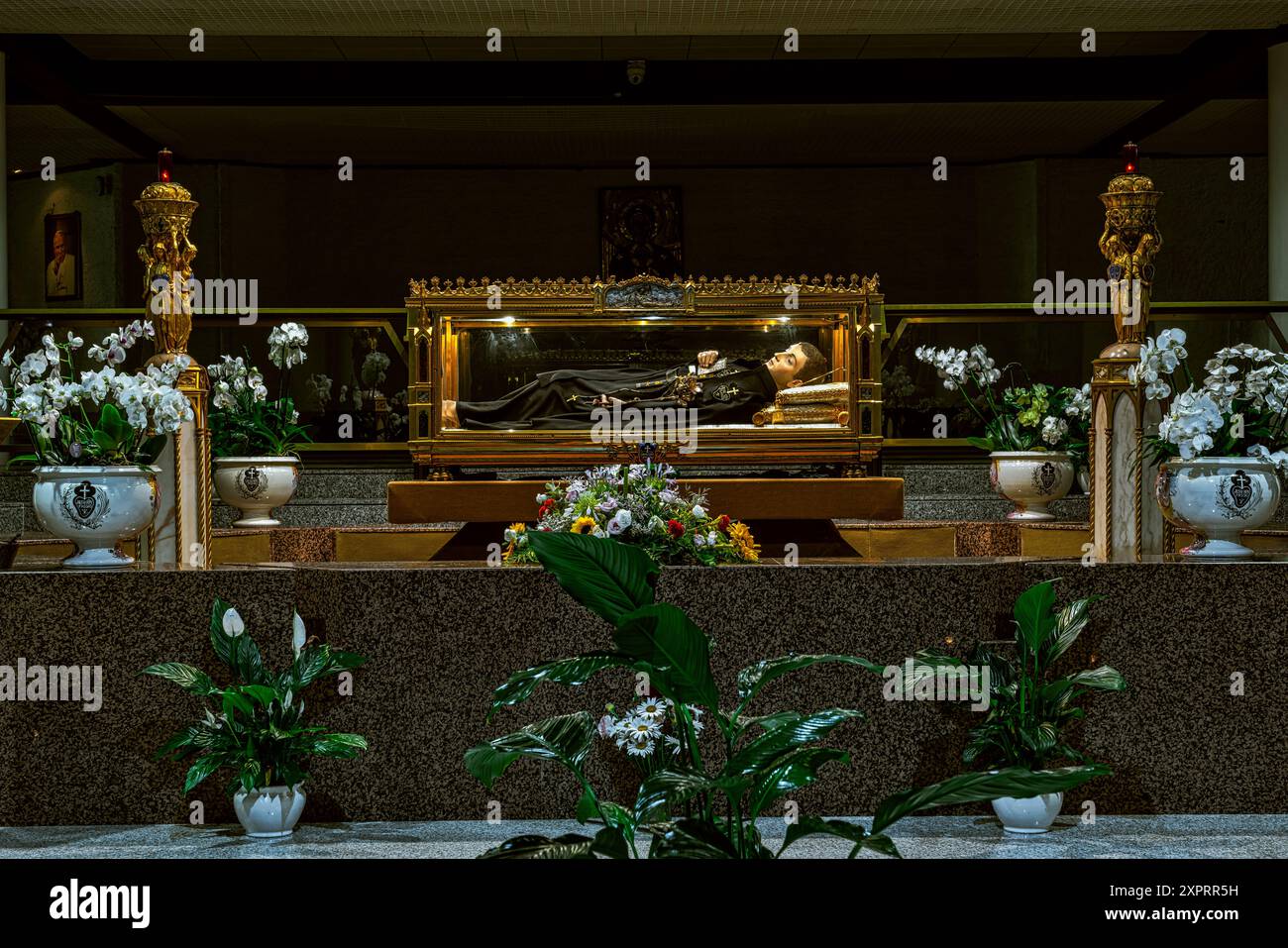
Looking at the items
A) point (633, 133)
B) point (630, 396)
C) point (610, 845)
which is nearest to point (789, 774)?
point (610, 845)

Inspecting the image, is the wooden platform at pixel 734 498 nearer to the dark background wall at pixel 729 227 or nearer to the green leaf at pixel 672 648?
the green leaf at pixel 672 648

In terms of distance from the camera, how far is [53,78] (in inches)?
374

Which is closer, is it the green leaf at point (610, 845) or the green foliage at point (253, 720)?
the green leaf at point (610, 845)

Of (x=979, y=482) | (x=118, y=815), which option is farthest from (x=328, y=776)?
(x=979, y=482)

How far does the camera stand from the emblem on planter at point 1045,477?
241 inches

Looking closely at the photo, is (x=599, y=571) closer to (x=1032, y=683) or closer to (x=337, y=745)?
(x=337, y=745)

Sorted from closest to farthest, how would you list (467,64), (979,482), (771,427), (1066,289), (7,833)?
(7,833) < (771,427) < (979,482) < (1066,289) < (467,64)

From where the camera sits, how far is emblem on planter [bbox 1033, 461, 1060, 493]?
611cm

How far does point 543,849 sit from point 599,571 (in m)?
0.40

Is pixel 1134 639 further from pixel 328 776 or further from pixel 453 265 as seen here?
pixel 453 265

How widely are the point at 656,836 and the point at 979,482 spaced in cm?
574

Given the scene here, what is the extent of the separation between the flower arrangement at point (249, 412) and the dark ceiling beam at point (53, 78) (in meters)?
4.30

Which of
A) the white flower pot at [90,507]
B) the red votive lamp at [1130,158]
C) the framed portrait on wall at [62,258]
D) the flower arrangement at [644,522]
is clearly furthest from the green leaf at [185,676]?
the framed portrait on wall at [62,258]

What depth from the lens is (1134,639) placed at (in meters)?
3.00
